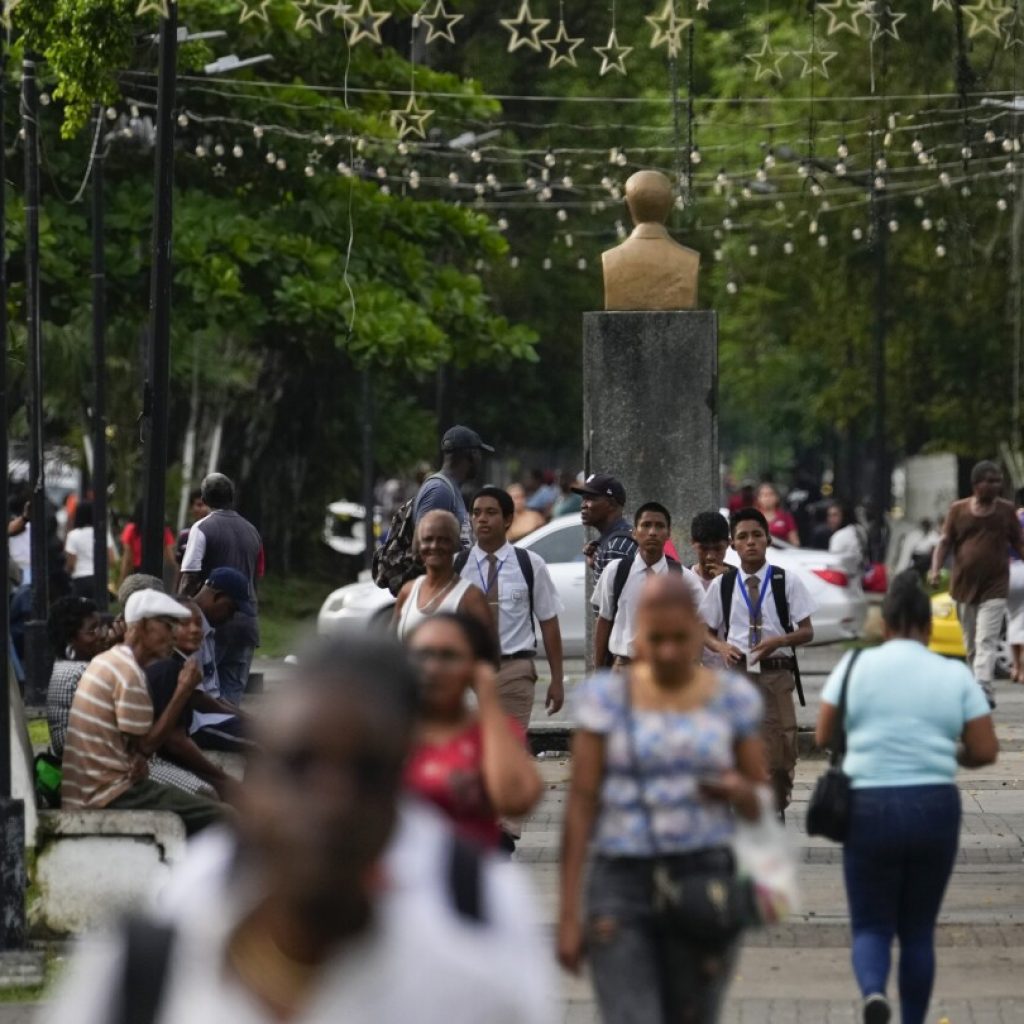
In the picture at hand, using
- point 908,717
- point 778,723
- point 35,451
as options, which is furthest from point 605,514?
point 35,451

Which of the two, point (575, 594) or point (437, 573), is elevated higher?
point (437, 573)

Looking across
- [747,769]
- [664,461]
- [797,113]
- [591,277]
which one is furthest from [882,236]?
[747,769]

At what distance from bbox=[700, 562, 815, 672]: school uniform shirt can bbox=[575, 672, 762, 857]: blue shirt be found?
17.2 ft

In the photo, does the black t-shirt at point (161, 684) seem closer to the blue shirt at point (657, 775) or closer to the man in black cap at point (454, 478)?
the man in black cap at point (454, 478)

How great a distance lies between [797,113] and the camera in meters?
37.8

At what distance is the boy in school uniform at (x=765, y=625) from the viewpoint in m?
11.1

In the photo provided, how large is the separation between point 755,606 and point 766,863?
17.8 feet

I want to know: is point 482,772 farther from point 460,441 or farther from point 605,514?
point 605,514

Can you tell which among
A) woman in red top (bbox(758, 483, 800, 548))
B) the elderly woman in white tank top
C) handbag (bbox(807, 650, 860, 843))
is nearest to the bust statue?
the elderly woman in white tank top

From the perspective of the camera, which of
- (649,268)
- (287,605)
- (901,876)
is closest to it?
(901,876)

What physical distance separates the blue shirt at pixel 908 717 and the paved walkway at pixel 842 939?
1382 millimetres

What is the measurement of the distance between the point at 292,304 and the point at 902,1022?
56.6 ft

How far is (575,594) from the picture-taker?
23.3m

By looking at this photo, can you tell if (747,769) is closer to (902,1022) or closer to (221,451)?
(902,1022)
